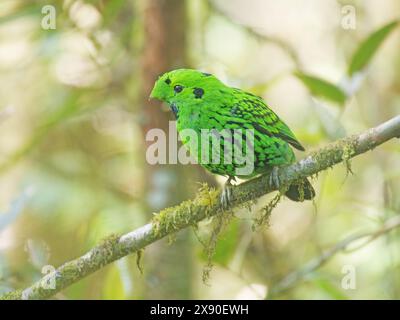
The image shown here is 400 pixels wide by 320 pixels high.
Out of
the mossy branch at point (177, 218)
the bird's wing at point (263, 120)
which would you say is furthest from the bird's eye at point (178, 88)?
the mossy branch at point (177, 218)

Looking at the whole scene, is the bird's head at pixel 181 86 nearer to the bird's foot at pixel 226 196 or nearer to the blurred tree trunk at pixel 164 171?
the bird's foot at pixel 226 196

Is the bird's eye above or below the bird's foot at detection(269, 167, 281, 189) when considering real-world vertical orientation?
above

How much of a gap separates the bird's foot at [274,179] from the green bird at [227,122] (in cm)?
3

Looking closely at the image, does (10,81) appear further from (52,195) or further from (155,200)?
(155,200)

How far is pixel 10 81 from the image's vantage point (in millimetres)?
5770

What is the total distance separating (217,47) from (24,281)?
3092 mm

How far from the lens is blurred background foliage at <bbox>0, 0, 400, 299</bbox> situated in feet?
12.8

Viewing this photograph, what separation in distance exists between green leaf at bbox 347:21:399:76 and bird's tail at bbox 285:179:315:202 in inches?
40.9

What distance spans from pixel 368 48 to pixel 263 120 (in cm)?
105

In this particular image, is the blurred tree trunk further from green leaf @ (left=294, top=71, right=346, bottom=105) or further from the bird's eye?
the bird's eye

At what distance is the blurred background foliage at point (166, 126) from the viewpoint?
12.8 ft

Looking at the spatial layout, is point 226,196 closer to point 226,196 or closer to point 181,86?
point 226,196

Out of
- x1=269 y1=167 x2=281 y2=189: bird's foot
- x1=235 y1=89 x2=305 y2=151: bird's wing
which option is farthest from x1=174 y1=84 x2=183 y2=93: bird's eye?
x1=269 y1=167 x2=281 y2=189: bird's foot
